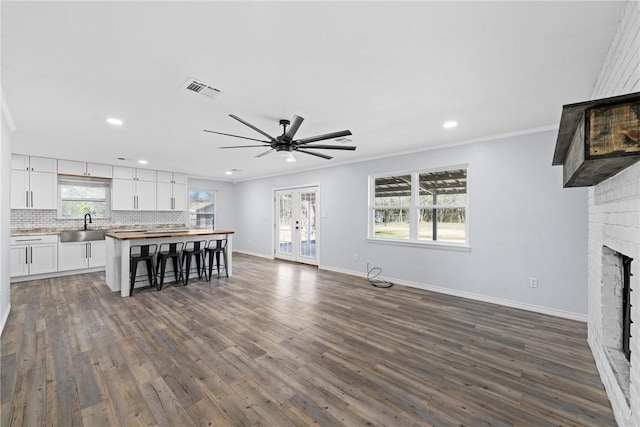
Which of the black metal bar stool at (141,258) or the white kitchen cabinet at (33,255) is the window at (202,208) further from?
the black metal bar stool at (141,258)

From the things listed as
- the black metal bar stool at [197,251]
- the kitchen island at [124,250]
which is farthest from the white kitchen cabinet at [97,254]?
the black metal bar stool at [197,251]

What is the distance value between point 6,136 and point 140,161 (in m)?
2.86

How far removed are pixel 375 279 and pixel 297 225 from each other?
2697mm

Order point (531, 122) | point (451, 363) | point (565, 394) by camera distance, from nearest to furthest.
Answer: point (565, 394)
point (451, 363)
point (531, 122)

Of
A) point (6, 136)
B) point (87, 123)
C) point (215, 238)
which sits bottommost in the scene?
point (215, 238)

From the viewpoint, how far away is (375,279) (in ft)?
17.2

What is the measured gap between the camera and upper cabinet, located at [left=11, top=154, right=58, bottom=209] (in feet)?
16.8

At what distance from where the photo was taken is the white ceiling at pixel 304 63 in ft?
5.11

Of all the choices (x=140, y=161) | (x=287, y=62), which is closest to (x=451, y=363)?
(x=287, y=62)

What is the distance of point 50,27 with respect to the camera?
65.6 inches

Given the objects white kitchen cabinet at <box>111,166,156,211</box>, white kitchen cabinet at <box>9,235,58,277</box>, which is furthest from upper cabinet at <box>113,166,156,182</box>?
white kitchen cabinet at <box>9,235,58,277</box>

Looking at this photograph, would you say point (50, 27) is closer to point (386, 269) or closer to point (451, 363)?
point (451, 363)

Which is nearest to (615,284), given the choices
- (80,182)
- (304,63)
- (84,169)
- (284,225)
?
(304,63)

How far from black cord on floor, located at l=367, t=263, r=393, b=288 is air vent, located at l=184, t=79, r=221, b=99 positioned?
12.9ft
